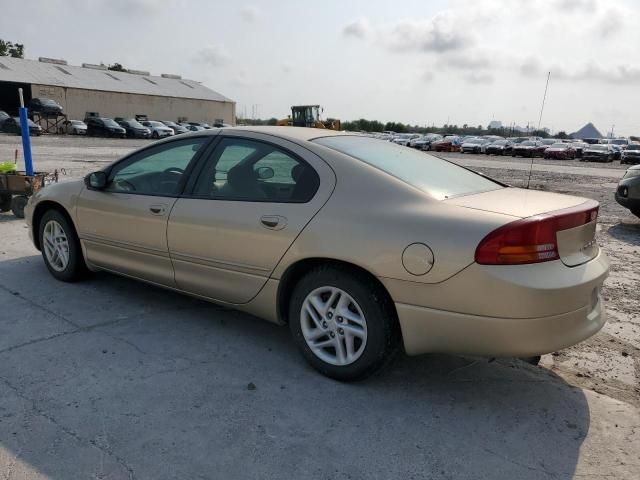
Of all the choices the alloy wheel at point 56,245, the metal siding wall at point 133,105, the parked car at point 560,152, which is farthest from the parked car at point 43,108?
the alloy wheel at point 56,245

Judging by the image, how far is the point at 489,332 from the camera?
2.84m

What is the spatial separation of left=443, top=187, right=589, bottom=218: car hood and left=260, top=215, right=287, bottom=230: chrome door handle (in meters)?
0.98

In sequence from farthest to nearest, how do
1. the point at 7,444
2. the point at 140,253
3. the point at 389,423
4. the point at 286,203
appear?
the point at 140,253, the point at 286,203, the point at 389,423, the point at 7,444

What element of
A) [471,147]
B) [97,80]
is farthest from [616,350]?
[97,80]

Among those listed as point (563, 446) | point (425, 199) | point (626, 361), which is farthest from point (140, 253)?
point (626, 361)

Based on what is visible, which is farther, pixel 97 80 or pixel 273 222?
pixel 97 80

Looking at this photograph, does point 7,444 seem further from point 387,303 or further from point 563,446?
point 563,446

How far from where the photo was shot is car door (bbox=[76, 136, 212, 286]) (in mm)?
4090

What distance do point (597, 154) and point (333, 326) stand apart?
40.2 m

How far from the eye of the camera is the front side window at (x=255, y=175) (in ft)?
11.4

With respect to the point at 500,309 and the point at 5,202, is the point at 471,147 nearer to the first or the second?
the point at 5,202

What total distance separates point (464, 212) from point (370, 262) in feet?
1.86

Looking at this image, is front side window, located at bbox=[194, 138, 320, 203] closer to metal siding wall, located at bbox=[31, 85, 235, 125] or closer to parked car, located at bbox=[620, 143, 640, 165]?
parked car, located at bbox=[620, 143, 640, 165]

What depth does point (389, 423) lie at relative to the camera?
2.92m
